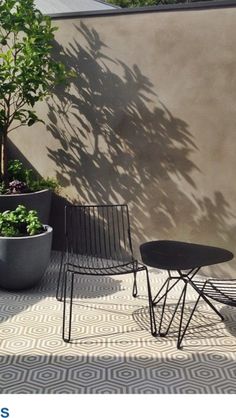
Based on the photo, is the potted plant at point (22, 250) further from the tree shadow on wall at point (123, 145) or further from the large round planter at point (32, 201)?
the tree shadow on wall at point (123, 145)

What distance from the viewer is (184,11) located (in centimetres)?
431

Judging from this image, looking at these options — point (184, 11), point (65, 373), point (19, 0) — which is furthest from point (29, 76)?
point (65, 373)

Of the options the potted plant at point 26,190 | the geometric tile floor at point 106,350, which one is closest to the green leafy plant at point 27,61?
the potted plant at point 26,190

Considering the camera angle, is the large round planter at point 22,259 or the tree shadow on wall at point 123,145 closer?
the large round planter at point 22,259

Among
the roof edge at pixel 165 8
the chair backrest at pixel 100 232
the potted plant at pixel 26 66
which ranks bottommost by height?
the chair backrest at pixel 100 232

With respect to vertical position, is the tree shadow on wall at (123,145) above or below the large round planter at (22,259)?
above

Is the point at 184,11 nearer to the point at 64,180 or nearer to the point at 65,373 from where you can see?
the point at 64,180

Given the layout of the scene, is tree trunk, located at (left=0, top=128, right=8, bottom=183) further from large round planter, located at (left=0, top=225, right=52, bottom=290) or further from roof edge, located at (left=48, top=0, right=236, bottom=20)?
roof edge, located at (left=48, top=0, right=236, bottom=20)

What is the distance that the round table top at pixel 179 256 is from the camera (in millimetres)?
3273

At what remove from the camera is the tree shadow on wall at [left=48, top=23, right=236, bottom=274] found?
15.0 ft

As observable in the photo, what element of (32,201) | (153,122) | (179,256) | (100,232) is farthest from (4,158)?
(179,256)

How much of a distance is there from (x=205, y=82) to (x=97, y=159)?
1367 mm

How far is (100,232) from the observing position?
16.7 feet

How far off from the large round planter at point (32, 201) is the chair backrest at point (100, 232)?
258mm
